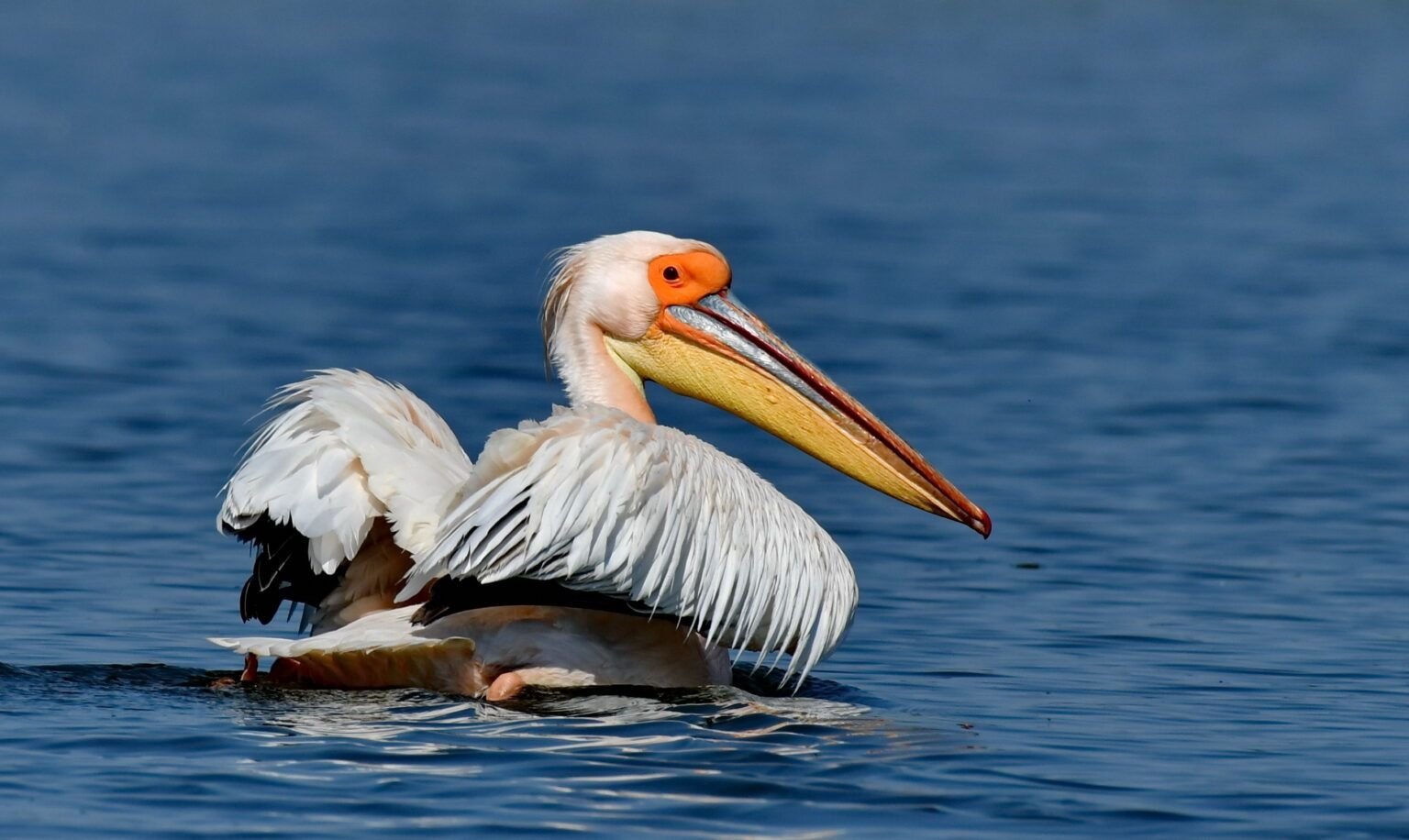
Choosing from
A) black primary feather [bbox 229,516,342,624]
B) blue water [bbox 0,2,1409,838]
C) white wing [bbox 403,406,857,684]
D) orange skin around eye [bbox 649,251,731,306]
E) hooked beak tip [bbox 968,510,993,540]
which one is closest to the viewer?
blue water [bbox 0,2,1409,838]

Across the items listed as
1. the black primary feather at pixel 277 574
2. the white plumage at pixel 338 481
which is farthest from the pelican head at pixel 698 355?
the black primary feather at pixel 277 574

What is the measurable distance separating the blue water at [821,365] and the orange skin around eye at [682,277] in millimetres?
1134

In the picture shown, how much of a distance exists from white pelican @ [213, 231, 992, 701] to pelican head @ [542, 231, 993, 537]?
0.50 metres

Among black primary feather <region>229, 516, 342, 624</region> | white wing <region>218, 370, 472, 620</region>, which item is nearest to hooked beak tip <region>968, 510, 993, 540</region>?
white wing <region>218, 370, 472, 620</region>

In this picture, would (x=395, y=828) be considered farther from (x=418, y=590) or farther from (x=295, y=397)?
(x=295, y=397)

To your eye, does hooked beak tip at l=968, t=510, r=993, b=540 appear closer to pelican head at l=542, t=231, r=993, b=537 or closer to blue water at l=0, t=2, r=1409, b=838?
pelican head at l=542, t=231, r=993, b=537

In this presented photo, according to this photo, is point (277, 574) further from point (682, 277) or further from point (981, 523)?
point (981, 523)

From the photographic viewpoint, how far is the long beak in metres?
6.44

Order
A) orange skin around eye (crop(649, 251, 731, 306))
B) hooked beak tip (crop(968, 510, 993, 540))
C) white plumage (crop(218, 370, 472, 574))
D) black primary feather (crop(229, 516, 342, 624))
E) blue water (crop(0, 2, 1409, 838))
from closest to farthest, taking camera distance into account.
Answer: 1. blue water (crop(0, 2, 1409, 838))
2. white plumage (crop(218, 370, 472, 574))
3. black primary feather (crop(229, 516, 342, 624))
4. hooked beak tip (crop(968, 510, 993, 540))
5. orange skin around eye (crop(649, 251, 731, 306))

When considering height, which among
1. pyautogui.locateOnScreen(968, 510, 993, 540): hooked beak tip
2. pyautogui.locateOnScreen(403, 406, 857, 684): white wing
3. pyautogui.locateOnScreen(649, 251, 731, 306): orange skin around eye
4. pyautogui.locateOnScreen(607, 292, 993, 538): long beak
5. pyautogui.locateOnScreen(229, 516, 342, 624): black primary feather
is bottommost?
pyautogui.locateOnScreen(229, 516, 342, 624): black primary feather

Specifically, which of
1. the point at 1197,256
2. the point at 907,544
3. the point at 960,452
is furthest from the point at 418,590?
the point at 1197,256

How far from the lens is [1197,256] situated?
15812 millimetres

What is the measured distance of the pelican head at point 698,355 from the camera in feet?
21.2

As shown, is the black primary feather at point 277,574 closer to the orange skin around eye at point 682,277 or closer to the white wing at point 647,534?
the white wing at point 647,534
